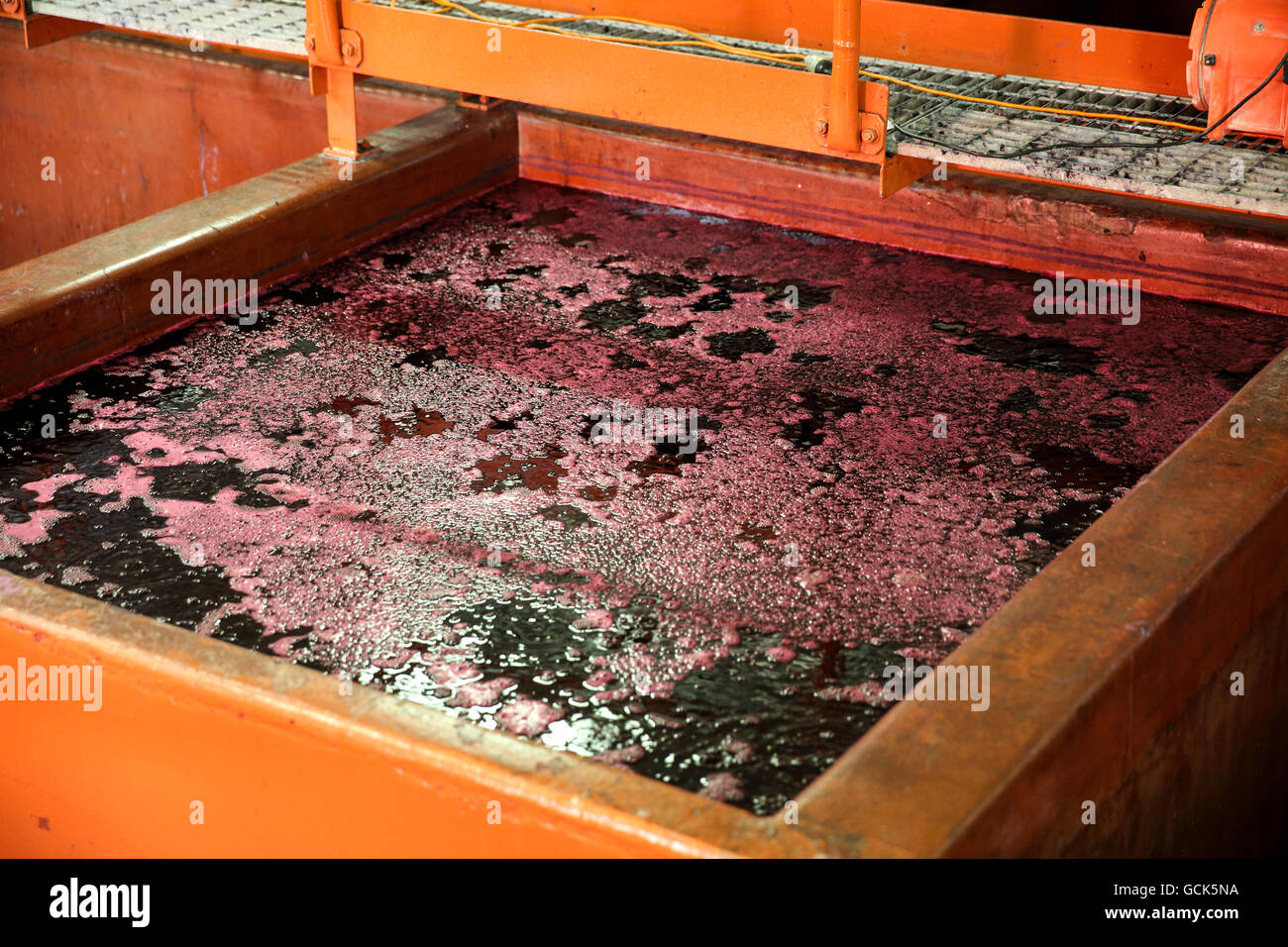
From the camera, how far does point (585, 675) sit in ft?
7.26

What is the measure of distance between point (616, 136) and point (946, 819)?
9.78ft

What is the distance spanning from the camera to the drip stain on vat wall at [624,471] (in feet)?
7.34

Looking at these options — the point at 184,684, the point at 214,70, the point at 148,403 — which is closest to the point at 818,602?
the point at 184,684

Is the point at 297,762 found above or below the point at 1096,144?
below

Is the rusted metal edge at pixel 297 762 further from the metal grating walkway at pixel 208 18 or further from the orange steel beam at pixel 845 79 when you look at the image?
the metal grating walkway at pixel 208 18

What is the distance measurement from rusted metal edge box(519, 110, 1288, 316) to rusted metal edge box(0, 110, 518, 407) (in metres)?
0.28

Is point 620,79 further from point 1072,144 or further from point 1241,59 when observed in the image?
point 1241,59

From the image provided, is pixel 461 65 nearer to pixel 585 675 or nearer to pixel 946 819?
pixel 585 675

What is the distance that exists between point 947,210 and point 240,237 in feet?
6.02

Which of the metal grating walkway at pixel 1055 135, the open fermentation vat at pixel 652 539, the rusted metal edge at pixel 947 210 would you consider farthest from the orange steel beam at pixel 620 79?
the rusted metal edge at pixel 947 210

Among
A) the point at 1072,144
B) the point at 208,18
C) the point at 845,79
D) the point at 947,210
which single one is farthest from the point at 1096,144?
the point at 208,18

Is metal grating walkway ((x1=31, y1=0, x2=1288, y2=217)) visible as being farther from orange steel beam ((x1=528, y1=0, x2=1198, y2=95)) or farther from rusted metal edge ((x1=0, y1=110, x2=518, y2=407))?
rusted metal edge ((x1=0, y1=110, x2=518, y2=407))

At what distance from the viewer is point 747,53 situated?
3559mm

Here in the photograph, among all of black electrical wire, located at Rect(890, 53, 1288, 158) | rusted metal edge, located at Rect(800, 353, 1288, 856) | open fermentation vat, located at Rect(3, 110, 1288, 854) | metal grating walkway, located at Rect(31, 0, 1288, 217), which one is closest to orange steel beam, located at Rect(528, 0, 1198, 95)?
metal grating walkway, located at Rect(31, 0, 1288, 217)
